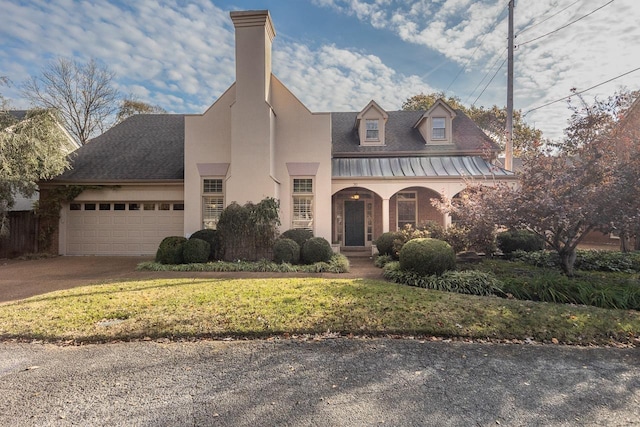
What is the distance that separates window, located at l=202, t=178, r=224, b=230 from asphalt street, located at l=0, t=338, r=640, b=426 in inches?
352

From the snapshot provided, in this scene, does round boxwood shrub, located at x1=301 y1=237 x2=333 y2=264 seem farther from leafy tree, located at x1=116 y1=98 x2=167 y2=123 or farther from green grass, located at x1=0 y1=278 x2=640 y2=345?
leafy tree, located at x1=116 y1=98 x2=167 y2=123

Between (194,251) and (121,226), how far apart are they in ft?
17.7

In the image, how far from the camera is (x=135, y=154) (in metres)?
15.1

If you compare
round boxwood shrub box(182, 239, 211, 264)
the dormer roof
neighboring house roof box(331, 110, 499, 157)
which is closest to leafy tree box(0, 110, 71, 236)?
round boxwood shrub box(182, 239, 211, 264)

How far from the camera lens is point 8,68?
12.1 metres

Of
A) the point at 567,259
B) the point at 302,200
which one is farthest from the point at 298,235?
the point at 567,259

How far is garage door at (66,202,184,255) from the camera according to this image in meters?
13.7

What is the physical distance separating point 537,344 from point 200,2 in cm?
1219

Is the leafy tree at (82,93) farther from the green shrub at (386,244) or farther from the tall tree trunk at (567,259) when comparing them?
the tall tree trunk at (567,259)

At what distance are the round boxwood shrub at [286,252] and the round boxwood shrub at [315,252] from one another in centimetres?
29

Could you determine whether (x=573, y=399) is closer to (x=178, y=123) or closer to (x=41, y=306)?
(x=41, y=306)

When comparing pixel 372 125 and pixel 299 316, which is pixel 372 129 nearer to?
pixel 372 125

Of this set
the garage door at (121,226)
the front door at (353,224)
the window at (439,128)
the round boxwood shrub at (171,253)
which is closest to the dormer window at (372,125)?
the window at (439,128)

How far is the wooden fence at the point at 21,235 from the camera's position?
518 inches
